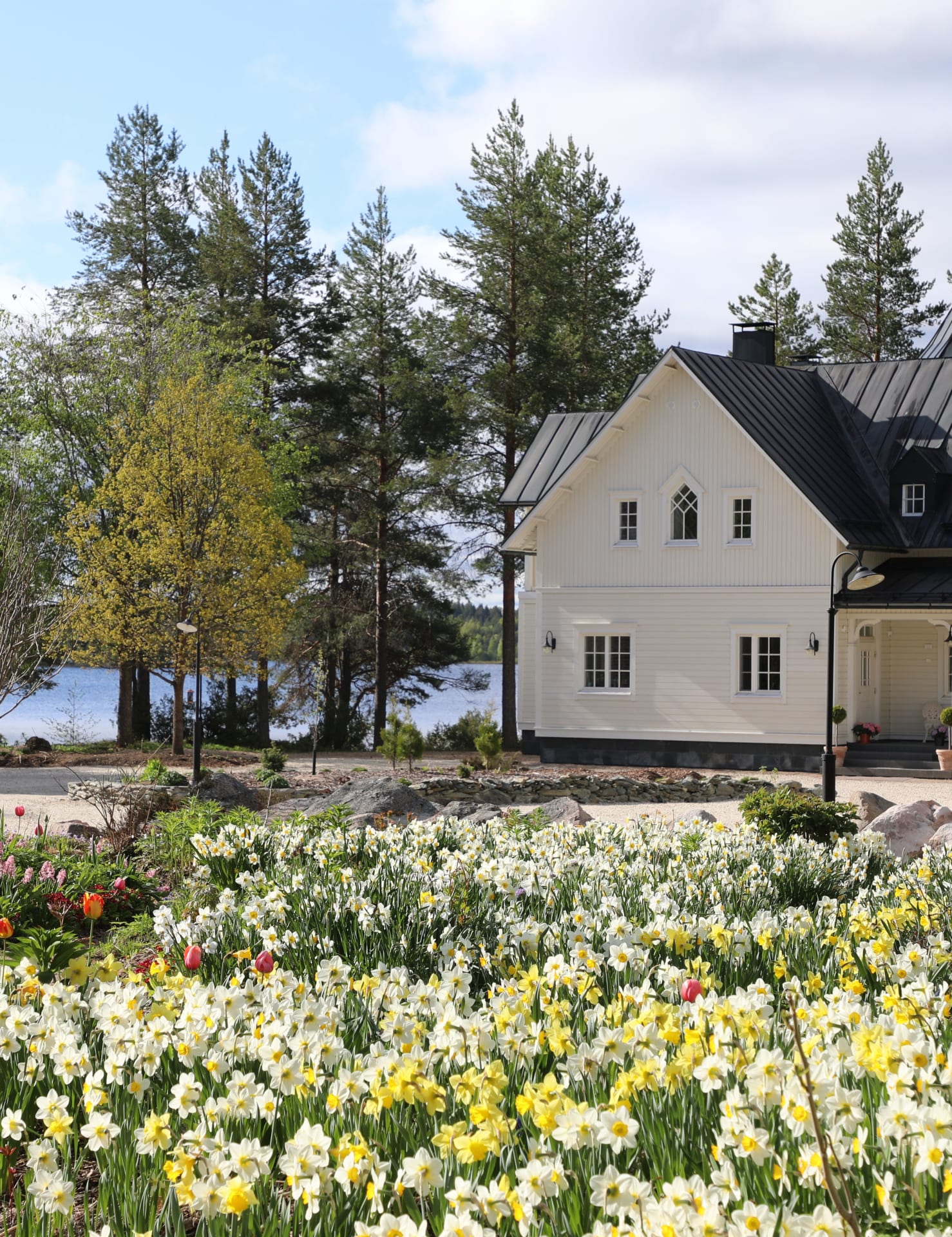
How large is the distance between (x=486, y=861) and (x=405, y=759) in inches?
737

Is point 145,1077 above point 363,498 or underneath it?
underneath

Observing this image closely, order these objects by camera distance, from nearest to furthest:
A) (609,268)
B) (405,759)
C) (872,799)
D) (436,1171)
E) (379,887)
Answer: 1. (436,1171)
2. (379,887)
3. (872,799)
4. (405,759)
5. (609,268)

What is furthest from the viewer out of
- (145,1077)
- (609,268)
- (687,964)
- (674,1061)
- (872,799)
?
(609,268)

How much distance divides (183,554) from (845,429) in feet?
44.5

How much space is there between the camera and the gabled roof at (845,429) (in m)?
24.0

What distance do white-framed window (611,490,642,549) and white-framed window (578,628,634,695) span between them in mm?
1797

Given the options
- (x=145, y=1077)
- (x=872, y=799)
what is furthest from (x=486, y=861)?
(x=872, y=799)

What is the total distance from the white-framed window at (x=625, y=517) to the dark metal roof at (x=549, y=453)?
8.93ft

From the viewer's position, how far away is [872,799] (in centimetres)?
1396

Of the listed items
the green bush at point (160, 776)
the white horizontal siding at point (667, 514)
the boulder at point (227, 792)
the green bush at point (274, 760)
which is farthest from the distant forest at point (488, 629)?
the boulder at point (227, 792)

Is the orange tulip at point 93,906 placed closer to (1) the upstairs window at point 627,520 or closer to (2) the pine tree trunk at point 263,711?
(1) the upstairs window at point 627,520

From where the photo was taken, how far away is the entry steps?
73.2 ft

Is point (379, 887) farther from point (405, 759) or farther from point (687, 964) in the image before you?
point (405, 759)

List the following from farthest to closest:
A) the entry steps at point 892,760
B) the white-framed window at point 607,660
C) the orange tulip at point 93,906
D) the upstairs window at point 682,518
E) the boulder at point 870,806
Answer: the white-framed window at point 607,660
the upstairs window at point 682,518
the entry steps at point 892,760
the boulder at point 870,806
the orange tulip at point 93,906
